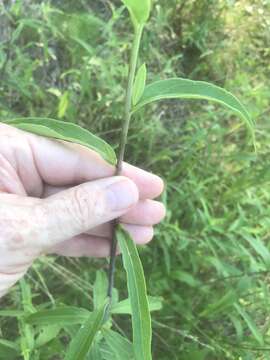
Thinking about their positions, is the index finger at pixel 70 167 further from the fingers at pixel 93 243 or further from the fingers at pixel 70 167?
the fingers at pixel 93 243

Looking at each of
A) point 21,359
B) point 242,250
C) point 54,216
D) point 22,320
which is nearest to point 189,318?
point 242,250

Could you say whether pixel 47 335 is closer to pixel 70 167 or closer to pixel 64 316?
pixel 64 316

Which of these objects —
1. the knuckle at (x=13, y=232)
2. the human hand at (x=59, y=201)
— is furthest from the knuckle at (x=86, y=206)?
the knuckle at (x=13, y=232)

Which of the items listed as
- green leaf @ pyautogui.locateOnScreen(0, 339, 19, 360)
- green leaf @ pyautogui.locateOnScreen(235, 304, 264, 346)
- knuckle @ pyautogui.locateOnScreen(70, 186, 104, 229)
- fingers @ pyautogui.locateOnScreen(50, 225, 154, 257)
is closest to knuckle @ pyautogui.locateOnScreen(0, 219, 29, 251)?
knuckle @ pyautogui.locateOnScreen(70, 186, 104, 229)

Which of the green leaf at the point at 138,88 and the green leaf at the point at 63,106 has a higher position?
the green leaf at the point at 138,88

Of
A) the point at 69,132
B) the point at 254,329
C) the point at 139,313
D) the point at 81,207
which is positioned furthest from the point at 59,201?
the point at 254,329

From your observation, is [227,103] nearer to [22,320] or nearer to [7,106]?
[22,320]
